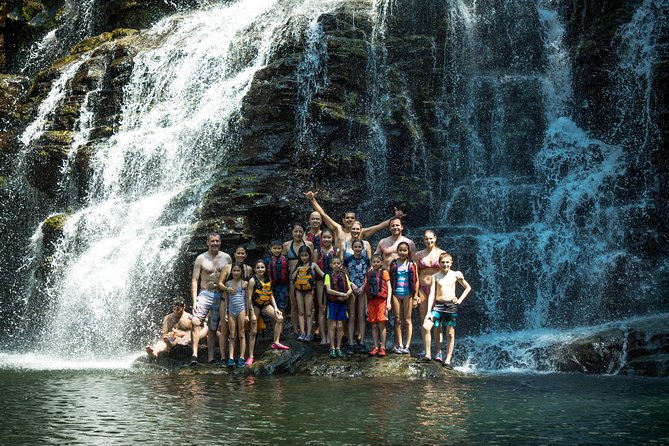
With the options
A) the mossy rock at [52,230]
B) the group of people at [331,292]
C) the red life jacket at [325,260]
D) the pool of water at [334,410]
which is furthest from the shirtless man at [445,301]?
the mossy rock at [52,230]

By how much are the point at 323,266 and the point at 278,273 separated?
2.41 feet

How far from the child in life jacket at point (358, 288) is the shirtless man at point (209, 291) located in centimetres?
200

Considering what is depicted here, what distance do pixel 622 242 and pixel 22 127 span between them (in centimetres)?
1482

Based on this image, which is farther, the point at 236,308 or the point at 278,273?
the point at 278,273

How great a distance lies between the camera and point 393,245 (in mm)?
11773

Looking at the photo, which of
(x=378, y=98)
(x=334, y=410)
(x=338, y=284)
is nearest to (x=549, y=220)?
(x=378, y=98)

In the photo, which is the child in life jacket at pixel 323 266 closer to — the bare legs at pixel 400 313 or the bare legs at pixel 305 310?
the bare legs at pixel 305 310

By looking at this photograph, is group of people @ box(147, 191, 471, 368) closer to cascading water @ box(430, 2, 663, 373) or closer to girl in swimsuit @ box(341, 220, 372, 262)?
girl in swimsuit @ box(341, 220, 372, 262)

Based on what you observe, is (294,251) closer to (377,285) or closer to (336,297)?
(336,297)

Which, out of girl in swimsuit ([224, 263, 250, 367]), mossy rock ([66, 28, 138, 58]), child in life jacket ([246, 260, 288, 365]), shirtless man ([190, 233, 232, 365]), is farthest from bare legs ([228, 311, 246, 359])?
mossy rock ([66, 28, 138, 58])

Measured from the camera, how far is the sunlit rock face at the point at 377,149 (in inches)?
561

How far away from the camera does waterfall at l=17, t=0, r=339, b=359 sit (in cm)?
1437

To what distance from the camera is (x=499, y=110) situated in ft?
57.7

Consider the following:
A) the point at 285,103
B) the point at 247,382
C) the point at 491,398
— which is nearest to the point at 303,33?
the point at 285,103
